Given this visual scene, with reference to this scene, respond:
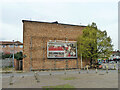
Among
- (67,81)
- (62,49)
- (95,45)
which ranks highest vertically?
(95,45)

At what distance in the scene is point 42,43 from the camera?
2775 cm

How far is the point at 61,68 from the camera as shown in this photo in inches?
1116

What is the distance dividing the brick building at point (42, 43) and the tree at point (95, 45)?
9.65 feet

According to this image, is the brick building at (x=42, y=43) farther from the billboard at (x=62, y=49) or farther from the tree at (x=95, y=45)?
the tree at (x=95, y=45)

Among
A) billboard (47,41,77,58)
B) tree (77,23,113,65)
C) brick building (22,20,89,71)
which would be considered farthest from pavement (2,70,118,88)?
tree (77,23,113,65)

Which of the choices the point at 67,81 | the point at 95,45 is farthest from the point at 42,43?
the point at 67,81

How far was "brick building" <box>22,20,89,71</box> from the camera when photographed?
26625 millimetres

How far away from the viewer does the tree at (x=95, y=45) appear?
91.1ft

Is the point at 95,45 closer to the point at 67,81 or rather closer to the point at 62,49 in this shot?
the point at 62,49

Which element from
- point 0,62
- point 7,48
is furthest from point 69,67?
point 7,48

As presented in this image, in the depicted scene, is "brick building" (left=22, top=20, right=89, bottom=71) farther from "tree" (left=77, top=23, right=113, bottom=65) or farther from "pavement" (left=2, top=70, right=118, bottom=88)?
"pavement" (left=2, top=70, right=118, bottom=88)

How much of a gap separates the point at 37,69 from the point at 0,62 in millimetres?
17225

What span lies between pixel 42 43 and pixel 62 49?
4637mm

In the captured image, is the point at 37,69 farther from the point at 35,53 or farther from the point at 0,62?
the point at 0,62
